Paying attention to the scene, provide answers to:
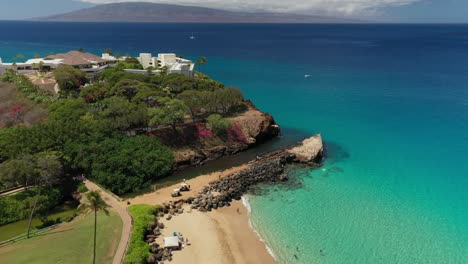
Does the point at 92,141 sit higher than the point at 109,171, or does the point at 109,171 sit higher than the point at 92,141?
the point at 92,141

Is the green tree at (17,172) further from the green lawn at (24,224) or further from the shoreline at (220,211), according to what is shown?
the shoreline at (220,211)

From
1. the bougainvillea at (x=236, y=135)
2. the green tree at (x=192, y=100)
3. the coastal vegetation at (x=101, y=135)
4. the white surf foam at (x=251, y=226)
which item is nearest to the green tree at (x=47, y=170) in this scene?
the coastal vegetation at (x=101, y=135)

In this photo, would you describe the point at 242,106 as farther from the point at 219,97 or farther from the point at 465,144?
the point at 465,144

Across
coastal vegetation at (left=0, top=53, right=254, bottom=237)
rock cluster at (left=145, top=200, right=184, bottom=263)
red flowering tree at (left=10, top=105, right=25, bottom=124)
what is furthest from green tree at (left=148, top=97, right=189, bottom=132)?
red flowering tree at (left=10, top=105, right=25, bottom=124)

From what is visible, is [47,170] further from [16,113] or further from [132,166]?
[16,113]

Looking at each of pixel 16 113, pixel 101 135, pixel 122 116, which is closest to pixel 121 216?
pixel 101 135

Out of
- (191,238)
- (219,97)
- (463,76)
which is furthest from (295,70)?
(191,238)
